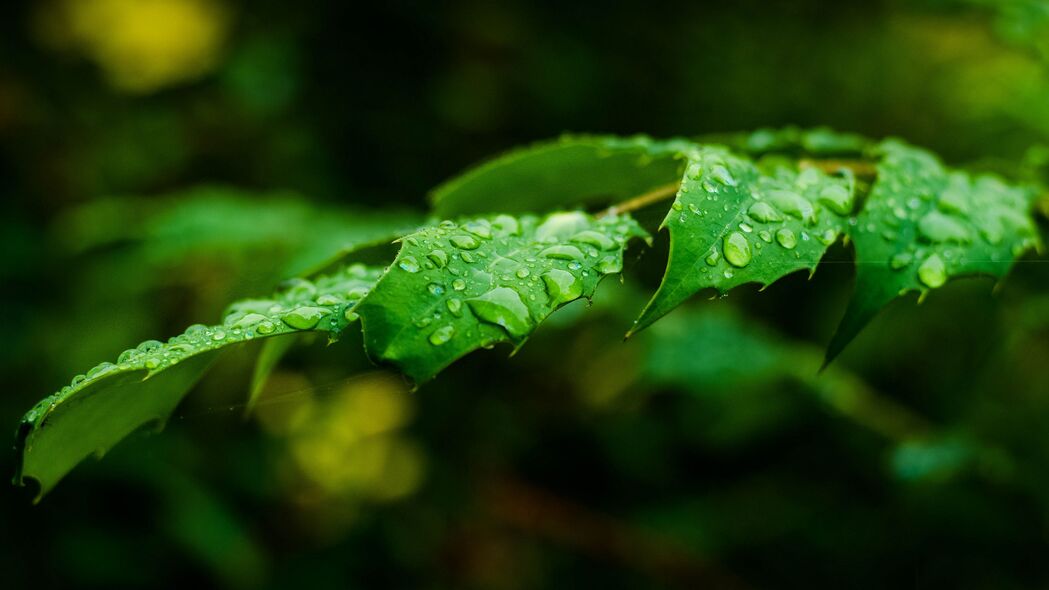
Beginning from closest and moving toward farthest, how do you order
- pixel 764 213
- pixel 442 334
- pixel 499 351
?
pixel 442 334
pixel 764 213
pixel 499 351

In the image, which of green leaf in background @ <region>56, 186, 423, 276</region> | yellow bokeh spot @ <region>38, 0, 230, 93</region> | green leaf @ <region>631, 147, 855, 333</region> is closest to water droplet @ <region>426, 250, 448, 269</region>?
green leaf @ <region>631, 147, 855, 333</region>

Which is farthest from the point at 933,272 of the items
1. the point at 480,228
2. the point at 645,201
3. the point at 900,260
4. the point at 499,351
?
the point at 499,351

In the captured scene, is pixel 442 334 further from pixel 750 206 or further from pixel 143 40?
pixel 143 40

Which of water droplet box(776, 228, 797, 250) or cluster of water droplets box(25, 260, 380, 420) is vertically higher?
cluster of water droplets box(25, 260, 380, 420)

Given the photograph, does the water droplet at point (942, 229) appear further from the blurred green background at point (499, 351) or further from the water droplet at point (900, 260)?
the blurred green background at point (499, 351)

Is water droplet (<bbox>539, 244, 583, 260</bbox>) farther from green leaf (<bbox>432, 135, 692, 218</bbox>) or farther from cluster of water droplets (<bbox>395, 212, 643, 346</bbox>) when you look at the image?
green leaf (<bbox>432, 135, 692, 218</bbox>)
